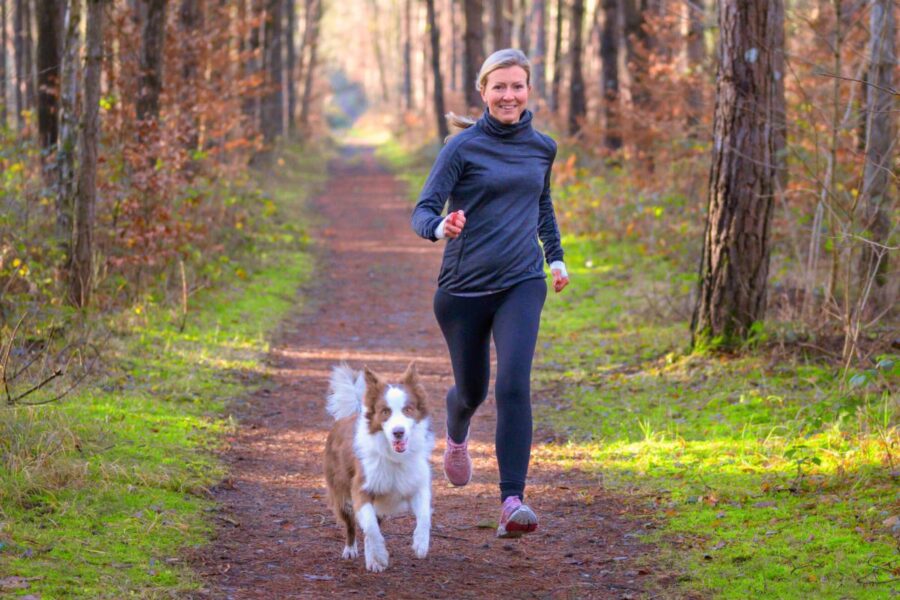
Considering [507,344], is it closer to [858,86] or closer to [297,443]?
[297,443]

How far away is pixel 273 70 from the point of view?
32375 millimetres

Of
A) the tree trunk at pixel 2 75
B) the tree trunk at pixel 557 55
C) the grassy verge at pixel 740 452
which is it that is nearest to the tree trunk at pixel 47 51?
the tree trunk at pixel 2 75

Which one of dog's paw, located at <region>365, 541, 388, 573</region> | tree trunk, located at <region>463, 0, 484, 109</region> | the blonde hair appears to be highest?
tree trunk, located at <region>463, 0, 484, 109</region>

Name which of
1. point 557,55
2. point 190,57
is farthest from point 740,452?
point 557,55

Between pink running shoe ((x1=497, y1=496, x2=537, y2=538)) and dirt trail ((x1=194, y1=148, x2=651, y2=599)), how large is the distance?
23cm

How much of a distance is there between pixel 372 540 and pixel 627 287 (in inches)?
355

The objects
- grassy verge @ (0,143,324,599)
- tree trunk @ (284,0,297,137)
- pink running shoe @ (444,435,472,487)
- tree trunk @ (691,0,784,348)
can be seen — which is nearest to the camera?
grassy verge @ (0,143,324,599)

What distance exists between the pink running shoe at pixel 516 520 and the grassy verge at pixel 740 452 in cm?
80

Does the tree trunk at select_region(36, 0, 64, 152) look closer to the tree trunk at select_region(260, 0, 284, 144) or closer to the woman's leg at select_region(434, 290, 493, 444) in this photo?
the woman's leg at select_region(434, 290, 493, 444)

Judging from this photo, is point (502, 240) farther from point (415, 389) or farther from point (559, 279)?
point (415, 389)

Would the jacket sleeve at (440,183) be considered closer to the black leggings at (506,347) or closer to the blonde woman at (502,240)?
the blonde woman at (502,240)

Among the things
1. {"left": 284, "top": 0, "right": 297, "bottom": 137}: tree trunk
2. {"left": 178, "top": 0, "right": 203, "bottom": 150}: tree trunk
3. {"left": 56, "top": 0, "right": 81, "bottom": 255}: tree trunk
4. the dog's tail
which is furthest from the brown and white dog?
{"left": 284, "top": 0, "right": 297, "bottom": 137}: tree trunk

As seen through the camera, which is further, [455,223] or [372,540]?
[372,540]

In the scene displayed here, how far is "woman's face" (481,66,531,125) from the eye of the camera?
17.3ft
